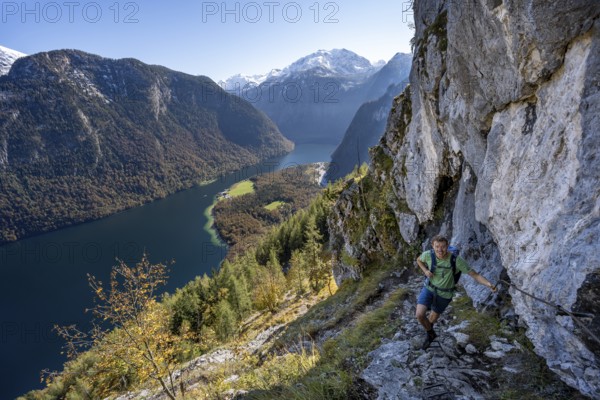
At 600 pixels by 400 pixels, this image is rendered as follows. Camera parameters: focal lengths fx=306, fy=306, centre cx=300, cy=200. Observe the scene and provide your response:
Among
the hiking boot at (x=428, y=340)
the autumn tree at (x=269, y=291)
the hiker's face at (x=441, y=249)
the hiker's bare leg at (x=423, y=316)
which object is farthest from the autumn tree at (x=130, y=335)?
the autumn tree at (x=269, y=291)

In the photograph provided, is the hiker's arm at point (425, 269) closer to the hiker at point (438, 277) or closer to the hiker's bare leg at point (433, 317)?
the hiker at point (438, 277)

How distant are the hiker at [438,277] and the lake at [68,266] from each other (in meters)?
34.8

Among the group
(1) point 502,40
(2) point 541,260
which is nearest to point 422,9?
(1) point 502,40

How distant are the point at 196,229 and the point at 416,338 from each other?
124273mm

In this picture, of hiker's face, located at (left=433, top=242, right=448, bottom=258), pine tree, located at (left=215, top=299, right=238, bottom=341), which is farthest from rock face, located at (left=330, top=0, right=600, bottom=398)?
pine tree, located at (left=215, top=299, right=238, bottom=341)

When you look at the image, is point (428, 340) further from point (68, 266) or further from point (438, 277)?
point (68, 266)

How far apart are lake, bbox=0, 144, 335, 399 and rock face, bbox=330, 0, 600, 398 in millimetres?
35484

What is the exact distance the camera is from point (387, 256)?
19188 mm

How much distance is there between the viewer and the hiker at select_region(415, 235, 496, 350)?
6.14 m

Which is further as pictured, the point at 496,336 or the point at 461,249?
the point at 461,249

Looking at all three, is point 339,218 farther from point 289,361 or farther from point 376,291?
point 289,361

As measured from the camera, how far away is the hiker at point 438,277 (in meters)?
6.14

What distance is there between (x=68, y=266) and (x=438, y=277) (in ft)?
416

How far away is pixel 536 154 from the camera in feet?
18.3
